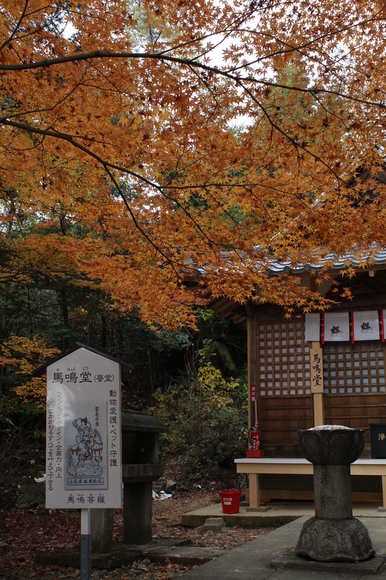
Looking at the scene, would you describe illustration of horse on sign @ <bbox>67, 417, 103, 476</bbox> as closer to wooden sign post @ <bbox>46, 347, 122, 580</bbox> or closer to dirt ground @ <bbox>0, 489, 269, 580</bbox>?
→ wooden sign post @ <bbox>46, 347, 122, 580</bbox>

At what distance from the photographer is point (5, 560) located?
685 cm

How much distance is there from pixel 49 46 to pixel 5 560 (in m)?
6.00

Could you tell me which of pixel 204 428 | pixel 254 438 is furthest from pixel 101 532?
pixel 204 428

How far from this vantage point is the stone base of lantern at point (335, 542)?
536 centimetres

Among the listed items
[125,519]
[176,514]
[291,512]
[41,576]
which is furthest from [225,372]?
[41,576]

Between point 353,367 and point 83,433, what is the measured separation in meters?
6.71

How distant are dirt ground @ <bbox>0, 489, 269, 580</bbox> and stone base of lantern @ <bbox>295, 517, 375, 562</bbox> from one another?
133cm

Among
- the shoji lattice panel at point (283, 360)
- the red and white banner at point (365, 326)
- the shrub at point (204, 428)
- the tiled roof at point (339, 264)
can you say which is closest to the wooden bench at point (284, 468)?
the shoji lattice panel at point (283, 360)

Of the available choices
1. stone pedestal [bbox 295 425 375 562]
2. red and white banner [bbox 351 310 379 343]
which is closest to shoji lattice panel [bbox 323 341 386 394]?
red and white banner [bbox 351 310 379 343]

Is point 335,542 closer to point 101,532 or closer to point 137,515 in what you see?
point 101,532

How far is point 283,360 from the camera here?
34.9 ft

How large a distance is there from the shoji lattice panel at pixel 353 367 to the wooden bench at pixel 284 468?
133 cm

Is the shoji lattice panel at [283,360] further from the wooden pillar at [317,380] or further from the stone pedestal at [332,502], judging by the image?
the stone pedestal at [332,502]

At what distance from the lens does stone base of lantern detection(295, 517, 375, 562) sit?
536 centimetres
